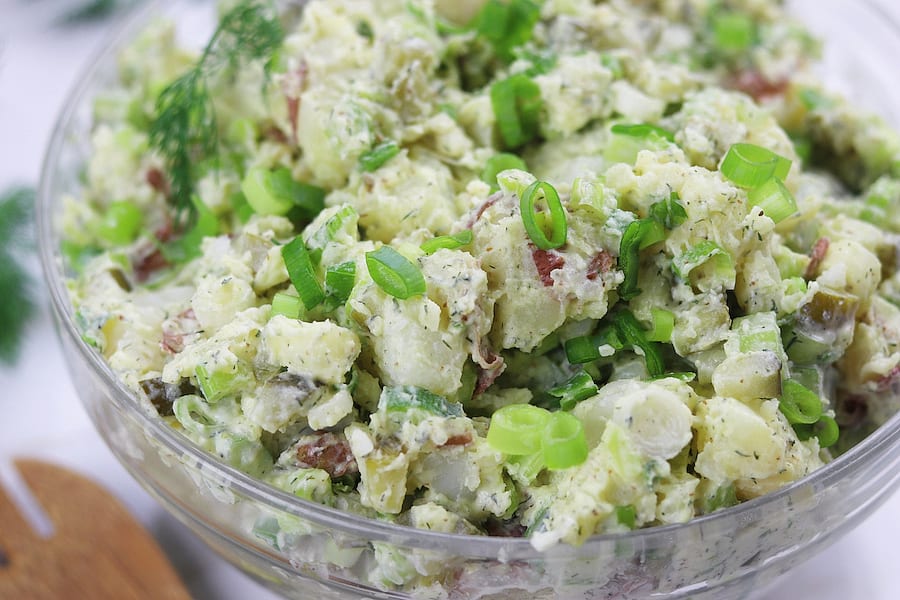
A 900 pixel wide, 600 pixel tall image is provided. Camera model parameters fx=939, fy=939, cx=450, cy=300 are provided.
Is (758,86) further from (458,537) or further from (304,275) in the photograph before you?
(458,537)

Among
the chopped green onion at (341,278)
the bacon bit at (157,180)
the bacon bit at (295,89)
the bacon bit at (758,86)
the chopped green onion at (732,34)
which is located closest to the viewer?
the chopped green onion at (341,278)

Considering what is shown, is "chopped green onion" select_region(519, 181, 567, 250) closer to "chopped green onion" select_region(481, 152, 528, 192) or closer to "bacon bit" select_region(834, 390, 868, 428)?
"chopped green onion" select_region(481, 152, 528, 192)

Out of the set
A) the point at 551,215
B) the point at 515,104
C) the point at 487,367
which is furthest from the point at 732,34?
the point at 487,367

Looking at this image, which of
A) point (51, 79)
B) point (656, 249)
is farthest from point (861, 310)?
point (51, 79)

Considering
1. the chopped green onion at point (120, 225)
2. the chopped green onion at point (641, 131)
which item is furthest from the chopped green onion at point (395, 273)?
the chopped green onion at point (120, 225)

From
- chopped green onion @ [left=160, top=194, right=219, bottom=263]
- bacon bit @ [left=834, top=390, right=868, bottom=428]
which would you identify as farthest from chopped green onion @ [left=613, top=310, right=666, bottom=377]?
chopped green onion @ [left=160, top=194, right=219, bottom=263]

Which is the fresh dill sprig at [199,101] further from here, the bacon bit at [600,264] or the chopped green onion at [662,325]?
the chopped green onion at [662,325]

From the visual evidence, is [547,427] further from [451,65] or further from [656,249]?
[451,65]
